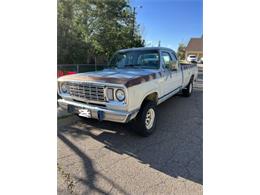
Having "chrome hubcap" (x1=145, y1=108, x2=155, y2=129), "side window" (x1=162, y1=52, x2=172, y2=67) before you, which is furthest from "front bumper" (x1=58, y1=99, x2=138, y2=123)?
"side window" (x1=162, y1=52, x2=172, y2=67)

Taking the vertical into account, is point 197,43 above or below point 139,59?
above

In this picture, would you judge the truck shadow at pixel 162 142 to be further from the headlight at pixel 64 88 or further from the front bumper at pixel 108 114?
the headlight at pixel 64 88

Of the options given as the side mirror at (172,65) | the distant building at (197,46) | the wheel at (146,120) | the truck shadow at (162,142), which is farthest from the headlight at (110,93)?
the side mirror at (172,65)

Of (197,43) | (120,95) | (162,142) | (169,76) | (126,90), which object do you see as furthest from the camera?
(169,76)

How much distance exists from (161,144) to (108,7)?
36.3ft

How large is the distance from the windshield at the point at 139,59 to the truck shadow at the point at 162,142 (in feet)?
4.46

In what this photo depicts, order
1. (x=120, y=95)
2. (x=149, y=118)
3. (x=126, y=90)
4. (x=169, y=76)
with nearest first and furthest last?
(x=126, y=90) → (x=120, y=95) → (x=149, y=118) → (x=169, y=76)

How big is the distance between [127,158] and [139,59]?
2.41 meters

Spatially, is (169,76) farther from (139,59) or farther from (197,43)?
(197,43)

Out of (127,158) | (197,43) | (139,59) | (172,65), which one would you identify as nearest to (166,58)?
(172,65)

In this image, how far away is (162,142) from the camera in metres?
3.57

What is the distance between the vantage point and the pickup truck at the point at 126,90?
10.3ft
